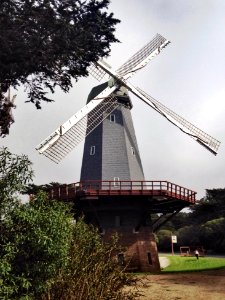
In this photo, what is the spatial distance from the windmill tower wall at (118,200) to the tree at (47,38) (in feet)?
43.5

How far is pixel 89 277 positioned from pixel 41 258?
4.79 feet

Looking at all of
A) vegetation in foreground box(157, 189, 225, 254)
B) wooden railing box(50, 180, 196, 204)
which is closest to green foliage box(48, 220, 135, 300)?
wooden railing box(50, 180, 196, 204)

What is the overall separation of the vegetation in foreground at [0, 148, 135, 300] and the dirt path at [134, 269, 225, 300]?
3875 mm

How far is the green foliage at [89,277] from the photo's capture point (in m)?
10.7

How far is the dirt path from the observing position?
16750 mm

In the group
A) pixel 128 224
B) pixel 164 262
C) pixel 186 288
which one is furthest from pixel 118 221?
pixel 186 288

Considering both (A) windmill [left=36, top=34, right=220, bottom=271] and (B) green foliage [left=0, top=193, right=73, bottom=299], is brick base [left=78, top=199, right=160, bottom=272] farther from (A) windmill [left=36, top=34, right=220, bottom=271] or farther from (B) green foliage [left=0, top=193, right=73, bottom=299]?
(B) green foliage [left=0, top=193, right=73, bottom=299]

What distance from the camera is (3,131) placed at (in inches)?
612

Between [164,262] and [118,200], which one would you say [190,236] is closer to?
[164,262]

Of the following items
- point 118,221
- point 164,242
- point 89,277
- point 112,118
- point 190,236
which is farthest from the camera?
point 164,242

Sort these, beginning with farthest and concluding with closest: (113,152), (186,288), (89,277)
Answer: (113,152) < (186,288) < (89,277)

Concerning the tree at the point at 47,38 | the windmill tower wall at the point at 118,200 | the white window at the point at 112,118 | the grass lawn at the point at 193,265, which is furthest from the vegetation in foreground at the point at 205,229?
the tree at the point at 47,38

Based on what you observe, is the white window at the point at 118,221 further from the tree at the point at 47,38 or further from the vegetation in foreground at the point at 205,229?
the vegetation in foreground at the point at 205,229

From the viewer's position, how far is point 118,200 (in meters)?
28.7
